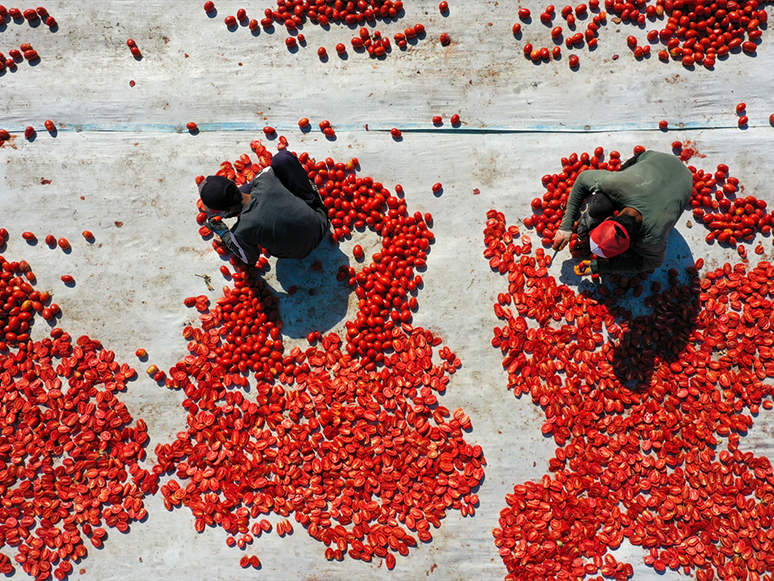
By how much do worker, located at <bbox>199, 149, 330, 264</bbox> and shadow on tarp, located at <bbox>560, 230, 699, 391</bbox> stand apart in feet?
8.03

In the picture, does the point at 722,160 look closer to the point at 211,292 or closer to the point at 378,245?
the point at 378,245

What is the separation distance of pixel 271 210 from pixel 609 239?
2407 mm

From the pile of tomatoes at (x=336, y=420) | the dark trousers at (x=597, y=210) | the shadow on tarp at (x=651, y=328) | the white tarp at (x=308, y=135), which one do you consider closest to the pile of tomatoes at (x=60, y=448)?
the white tarp at (x=308, y=135)

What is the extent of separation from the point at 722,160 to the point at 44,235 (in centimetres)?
626

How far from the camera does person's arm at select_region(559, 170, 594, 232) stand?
12.3ft

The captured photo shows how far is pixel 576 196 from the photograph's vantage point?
3.84m

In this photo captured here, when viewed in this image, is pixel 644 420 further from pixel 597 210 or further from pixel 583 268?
pixel 597 210

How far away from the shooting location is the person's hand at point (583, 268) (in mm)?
4066

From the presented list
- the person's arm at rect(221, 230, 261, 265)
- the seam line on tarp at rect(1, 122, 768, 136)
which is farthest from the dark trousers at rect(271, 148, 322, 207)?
the seam line on tarp at rect(1, 122, 768, 136)

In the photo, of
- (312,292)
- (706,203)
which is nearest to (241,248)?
(312,292)

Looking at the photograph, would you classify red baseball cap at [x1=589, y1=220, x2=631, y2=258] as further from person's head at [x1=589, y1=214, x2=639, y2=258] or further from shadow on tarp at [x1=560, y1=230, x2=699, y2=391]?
shadow on tarp at [x1=560, y1=230, x2=699, y2=391]

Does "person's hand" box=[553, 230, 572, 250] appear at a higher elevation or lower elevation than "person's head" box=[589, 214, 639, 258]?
lower

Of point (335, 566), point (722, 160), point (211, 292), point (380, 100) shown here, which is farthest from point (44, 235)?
point (722, 160)

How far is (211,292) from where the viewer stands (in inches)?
176
